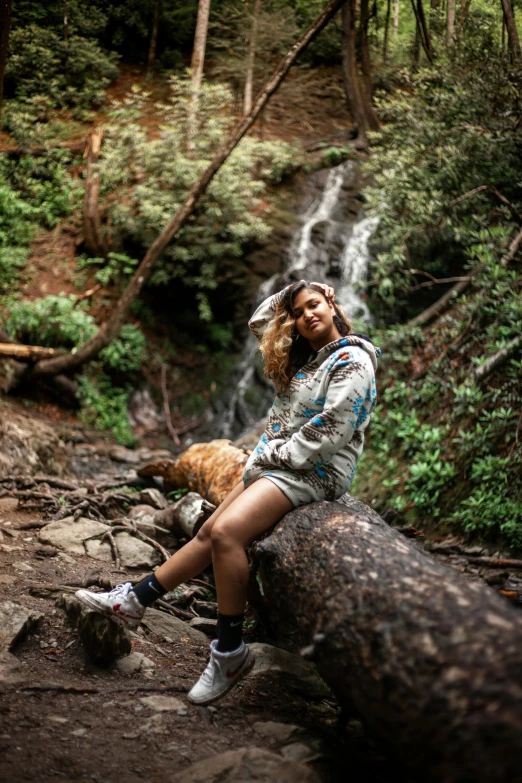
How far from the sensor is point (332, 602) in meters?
2.13

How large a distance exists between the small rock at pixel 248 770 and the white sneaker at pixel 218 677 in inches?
18.5

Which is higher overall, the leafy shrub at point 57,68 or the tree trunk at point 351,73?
the tree trunk at point 351,73

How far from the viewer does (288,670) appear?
3033 mm

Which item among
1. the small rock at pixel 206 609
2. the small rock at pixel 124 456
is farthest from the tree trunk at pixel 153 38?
the small rock at pixel 206 609

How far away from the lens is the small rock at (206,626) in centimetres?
358

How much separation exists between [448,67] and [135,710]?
8625 mm

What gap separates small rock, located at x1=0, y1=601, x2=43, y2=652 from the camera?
2820mm

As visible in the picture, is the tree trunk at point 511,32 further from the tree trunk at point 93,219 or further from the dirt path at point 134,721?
the dirt path at point 134,721

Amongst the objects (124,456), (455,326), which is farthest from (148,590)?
(455,326)

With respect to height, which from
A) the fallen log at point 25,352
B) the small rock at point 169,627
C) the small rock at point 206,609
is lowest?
the small rock at point 206,609

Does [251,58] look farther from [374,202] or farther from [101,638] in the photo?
[101,638]

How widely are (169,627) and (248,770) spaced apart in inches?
63.6

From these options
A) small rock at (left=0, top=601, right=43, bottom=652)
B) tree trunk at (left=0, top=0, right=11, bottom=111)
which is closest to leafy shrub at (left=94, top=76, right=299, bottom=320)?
tree trunk at (left=0, top=0, right=11, bottom=111)

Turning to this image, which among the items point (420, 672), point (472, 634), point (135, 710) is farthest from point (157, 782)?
point (472, 634)
